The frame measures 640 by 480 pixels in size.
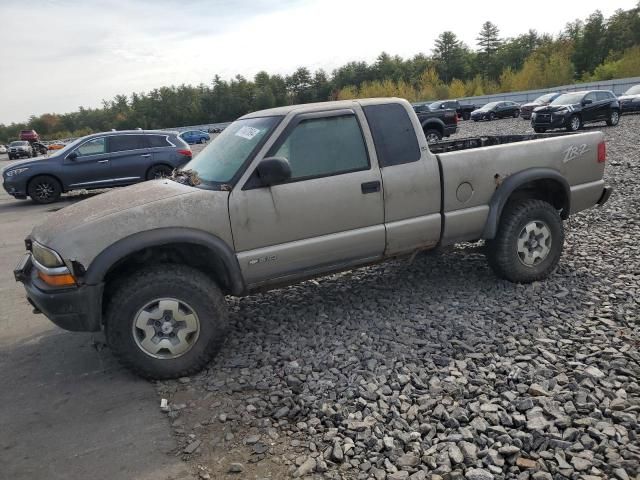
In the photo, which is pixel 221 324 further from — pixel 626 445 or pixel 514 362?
pixel 626 445

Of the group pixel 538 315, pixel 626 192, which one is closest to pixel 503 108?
pixel 626 192

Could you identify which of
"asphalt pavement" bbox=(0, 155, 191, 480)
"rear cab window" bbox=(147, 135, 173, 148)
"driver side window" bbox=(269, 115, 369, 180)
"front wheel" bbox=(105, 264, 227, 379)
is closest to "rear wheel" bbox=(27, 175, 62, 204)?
"rear cab window" bbox=(147, 135, 173, 148)

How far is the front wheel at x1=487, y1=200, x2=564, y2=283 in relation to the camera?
4734 mm

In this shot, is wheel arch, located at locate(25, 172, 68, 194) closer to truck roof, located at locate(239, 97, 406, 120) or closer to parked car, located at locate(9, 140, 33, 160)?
truck roof, located at locate(239, 97, 406, 120)

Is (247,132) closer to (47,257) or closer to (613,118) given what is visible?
(47,257)

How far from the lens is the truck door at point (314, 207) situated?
12.6 feet

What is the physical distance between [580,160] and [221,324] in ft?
12.7

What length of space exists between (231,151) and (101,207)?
1.11m

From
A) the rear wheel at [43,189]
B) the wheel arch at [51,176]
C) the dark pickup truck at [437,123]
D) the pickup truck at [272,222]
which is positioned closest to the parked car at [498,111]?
the dark pickup truck at [437,123]

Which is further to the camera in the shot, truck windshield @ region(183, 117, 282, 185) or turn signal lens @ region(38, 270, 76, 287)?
truck windshield @ region(183, 117, 282, 185)

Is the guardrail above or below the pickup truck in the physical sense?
below

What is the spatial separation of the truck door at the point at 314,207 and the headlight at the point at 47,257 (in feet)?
4.00

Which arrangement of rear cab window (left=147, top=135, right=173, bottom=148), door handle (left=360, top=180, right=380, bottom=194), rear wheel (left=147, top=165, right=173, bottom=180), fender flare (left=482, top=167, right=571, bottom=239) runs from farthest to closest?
rear cab window (left=147, top=135, right=173, bottom=148) < rear wheel (left=147, top=165, right=173, bottom=180) < fender flare (left=482, top=167, right=571, bottom=239) < door handle (left=360, top=180, right=380, bottom=194)

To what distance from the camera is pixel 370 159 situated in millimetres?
4199
